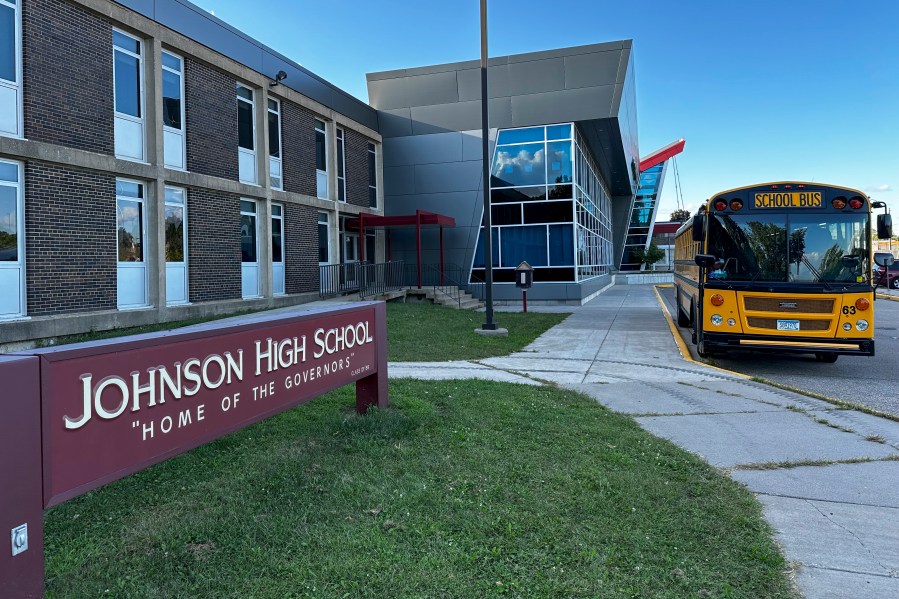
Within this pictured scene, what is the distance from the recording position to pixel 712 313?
9398 mm

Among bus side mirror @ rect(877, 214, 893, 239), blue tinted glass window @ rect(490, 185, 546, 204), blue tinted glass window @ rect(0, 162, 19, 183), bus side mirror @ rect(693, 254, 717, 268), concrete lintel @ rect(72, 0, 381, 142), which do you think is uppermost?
concrete lintel @ rect(72, 0, 381, 142)

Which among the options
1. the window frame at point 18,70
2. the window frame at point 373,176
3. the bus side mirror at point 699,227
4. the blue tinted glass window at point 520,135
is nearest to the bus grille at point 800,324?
the bus side mirror at point 699,227

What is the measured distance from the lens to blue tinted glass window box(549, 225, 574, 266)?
74.2 ft

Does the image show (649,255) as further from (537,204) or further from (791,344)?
(791,344)

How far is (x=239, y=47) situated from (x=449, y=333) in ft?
34.2

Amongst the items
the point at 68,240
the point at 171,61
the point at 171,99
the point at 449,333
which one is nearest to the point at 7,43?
the point at 68,240

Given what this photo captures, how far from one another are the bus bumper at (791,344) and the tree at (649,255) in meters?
53.1

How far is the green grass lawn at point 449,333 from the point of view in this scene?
1077 centimetres

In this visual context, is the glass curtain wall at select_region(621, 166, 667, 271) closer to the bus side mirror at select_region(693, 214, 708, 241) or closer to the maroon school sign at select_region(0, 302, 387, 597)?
the bus side mirror at select_region(693, 214, 708, 241)

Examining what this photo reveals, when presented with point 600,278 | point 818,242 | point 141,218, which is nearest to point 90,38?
point 141,218

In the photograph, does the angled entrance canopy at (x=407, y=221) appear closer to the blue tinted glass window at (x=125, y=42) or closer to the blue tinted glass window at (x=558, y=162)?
the blue tinted glass window at (x=558, y=162)

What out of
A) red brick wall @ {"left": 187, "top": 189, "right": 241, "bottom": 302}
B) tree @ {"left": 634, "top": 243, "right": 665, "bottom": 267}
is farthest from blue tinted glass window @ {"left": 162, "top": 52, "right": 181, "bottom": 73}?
tree @ {"left": 634, "top": 243, "right": 665, "bottom": 267}

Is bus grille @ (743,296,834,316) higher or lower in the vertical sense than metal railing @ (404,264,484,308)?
lower

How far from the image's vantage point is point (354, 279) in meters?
21.8
